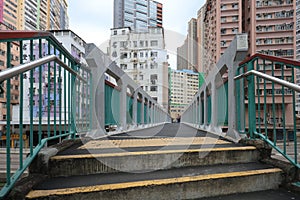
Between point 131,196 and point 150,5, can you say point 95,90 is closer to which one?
point 131,196

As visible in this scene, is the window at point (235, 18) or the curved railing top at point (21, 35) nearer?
the curved railing top at point (21, 35)

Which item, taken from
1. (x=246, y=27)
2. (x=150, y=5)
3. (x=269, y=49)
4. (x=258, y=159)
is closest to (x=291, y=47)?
(x=269, y=49)

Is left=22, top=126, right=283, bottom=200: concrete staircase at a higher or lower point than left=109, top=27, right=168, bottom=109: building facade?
lower

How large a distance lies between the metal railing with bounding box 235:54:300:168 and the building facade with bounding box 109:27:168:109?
751 inches

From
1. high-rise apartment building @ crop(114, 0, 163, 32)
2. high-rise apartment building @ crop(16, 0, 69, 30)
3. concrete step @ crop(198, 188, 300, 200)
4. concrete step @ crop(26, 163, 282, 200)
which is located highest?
high-rise apartment building @ crop(114, 0, 163, 32)

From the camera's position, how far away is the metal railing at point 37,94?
4.51 feet

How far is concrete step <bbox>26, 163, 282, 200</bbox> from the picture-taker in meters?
1.47

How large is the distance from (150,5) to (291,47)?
4617cm

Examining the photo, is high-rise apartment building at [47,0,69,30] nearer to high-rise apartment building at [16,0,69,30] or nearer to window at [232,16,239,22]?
high-rise apartment building at [16,0,69,30]

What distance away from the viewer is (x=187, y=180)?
1.65 meters

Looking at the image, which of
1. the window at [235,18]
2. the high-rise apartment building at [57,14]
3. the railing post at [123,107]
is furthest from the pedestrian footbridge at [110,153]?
the high-rise apartment building at [57,14]

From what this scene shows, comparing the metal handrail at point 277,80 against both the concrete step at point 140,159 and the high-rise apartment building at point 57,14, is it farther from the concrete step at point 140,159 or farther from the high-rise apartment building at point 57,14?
the high-rise apartment building at point 57,14

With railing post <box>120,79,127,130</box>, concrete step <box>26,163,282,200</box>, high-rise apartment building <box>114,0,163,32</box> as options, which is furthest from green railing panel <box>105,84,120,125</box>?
high-rise apartment building <box>114,0,163,32</box>

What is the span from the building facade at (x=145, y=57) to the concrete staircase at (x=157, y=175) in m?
19.8
